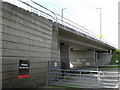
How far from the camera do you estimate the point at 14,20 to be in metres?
9.10

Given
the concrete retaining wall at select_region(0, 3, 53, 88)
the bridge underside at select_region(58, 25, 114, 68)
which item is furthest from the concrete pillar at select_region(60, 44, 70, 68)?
the concrete retaining wall at select_region(0, 3, 53, 88)

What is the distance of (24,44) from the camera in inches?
392

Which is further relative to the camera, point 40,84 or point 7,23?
point 40,84

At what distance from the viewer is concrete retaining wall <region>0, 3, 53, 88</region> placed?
835cm

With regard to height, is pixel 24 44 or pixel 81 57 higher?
pixel 24 44

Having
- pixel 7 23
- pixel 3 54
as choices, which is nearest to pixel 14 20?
pixel 7 23

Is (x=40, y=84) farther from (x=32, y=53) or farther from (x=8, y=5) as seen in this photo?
(x=8, y=5)

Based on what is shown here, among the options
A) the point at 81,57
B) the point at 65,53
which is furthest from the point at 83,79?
the point at 81,57

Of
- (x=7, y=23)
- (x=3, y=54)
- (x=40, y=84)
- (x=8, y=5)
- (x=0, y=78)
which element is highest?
(x=8, y=5)

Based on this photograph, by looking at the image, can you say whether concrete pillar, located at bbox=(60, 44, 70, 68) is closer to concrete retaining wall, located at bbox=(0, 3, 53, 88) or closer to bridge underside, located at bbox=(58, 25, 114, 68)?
bridge underside, located at bbox=(58, 25, 114, 68)

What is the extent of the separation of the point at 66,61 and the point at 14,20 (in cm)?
1874

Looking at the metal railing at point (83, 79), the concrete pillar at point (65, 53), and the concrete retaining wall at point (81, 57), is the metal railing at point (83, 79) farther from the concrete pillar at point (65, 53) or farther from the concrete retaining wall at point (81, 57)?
the concrete retaining wall at point (81, 57)

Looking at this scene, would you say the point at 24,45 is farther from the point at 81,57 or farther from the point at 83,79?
the point at 81,57

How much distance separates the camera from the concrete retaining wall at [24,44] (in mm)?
8352
